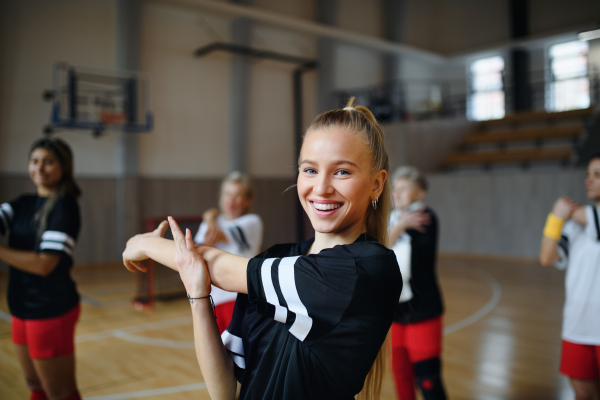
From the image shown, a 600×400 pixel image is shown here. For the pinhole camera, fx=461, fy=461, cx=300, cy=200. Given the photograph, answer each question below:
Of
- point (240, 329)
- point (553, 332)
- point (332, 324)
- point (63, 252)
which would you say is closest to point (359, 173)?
point (332, 324)

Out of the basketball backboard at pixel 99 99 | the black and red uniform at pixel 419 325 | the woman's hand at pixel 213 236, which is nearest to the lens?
the black and red uniform at pixel 419 325

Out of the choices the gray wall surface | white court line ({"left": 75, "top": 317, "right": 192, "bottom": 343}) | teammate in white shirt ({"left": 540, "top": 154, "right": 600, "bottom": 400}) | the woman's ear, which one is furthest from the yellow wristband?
the gray wall surface

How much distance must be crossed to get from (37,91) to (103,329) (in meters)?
5.46

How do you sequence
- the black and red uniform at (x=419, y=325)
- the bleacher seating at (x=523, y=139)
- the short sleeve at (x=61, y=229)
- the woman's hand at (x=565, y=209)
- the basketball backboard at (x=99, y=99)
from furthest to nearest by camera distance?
the bleacher seating at (x=523, y=139) < the basketball backboard at (x=99, y=99) < the black and red uniform at (x=419, y=325) < the woman's hand at (x=565, y=209) < the short sleeve at (x=61, y=229)

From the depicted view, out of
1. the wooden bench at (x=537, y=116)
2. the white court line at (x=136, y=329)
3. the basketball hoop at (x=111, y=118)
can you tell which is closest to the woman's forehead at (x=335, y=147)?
the white court line at (x=136, y=329)

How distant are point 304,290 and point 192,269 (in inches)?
9.8

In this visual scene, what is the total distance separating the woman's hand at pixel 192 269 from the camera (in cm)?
98

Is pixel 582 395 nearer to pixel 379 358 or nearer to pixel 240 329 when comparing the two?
pixel 379 358

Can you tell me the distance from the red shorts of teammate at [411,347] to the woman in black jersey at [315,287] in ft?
4.90

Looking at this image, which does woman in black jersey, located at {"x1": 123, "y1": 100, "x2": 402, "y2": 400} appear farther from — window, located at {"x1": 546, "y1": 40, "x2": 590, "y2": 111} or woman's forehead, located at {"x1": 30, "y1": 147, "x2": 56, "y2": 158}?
window, located at {"x1": 546, "y1": 40, "x2": 590, "y2": 111}

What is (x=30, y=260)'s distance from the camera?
1971 mm

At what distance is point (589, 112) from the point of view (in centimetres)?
1137

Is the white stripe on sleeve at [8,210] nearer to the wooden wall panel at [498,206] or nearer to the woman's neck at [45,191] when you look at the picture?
the woman's neck at [45,191]

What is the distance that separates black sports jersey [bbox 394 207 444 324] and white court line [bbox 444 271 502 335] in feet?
7.98
